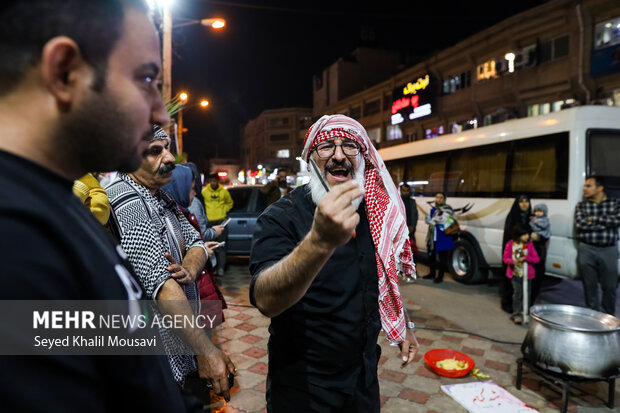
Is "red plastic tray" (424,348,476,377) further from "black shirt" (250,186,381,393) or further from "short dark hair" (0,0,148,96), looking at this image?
"short dark hair" (0,0,148,96)

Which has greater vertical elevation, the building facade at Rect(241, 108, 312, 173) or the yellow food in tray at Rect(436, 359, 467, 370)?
the building facade at Rect(241, 108, 312, 173)

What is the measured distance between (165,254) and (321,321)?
83cm

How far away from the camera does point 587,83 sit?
17.7 metres

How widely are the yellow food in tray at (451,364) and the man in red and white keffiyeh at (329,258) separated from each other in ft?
7.47

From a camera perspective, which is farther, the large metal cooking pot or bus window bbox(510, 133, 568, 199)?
bus window bbox(510, 133, 568, 199)

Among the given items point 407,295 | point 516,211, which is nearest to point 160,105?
point 516,211

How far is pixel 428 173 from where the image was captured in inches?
418

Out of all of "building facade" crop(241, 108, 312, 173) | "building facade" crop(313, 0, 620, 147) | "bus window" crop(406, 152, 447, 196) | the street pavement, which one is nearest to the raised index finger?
the street pavement

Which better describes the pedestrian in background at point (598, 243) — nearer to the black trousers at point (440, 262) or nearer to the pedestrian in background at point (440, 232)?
the pedestrian in background at point (440, 232)

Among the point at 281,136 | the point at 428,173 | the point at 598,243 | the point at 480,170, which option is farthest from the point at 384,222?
the point at 281,136

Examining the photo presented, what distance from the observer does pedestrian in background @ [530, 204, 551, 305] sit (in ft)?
19.9

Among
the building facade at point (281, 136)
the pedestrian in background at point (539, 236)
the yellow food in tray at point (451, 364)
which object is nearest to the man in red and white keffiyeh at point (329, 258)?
the yellow food in tray at point (451, 364)

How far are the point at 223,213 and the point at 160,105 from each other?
763 cm

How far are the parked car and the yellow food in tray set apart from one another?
5.65m
